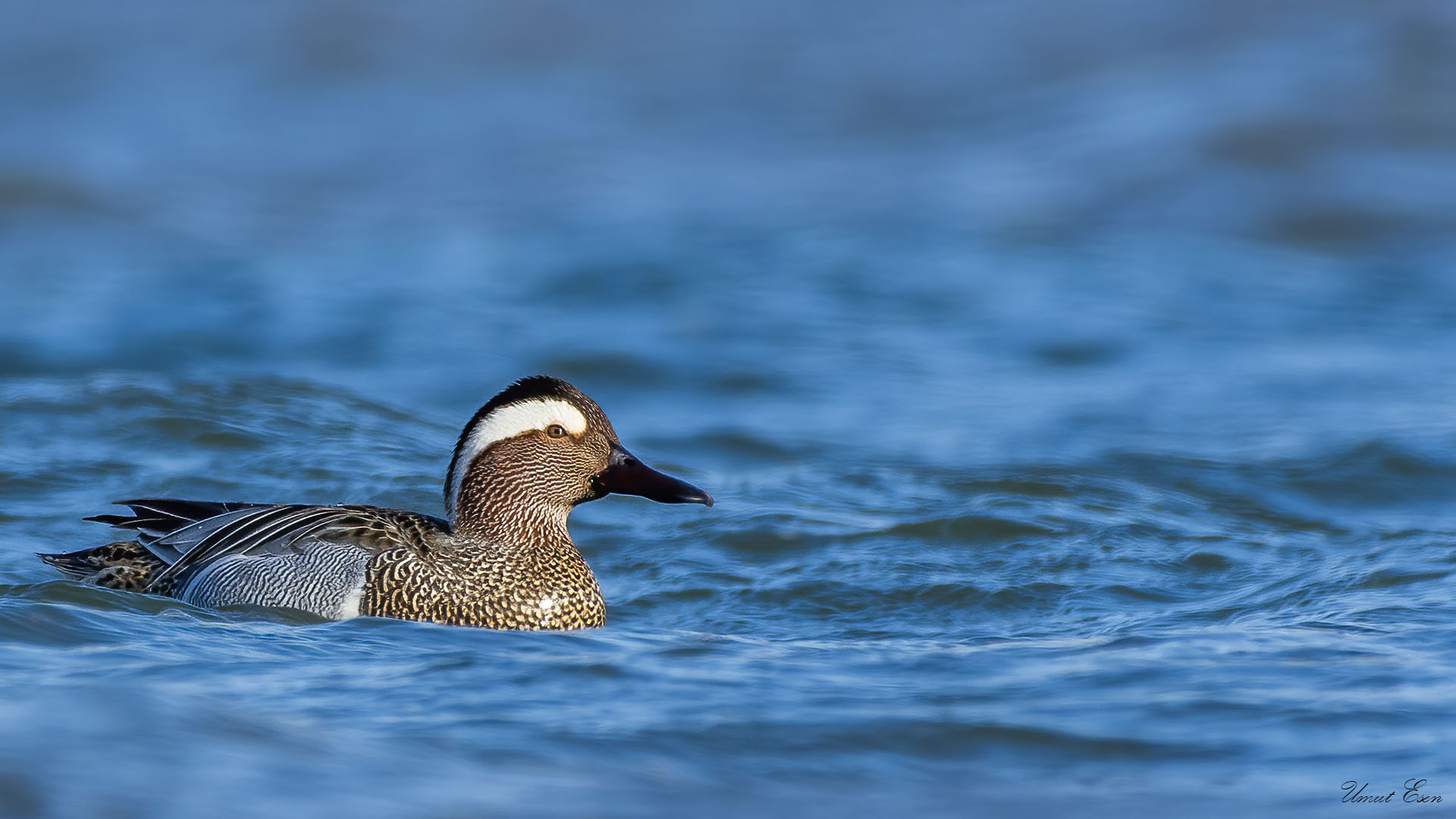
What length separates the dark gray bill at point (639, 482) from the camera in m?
7.78

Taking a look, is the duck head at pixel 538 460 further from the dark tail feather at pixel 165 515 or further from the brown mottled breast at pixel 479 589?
the dark tail feather at pixel 165 515

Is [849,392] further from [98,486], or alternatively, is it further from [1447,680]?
[1447,680]

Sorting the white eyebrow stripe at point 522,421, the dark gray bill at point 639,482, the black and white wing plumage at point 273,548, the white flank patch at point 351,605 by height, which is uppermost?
the white eyebrow stripe at point 522,421

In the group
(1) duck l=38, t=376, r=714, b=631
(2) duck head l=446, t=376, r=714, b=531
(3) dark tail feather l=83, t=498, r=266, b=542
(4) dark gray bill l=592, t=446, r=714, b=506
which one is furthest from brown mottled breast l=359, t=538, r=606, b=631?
(3) dark tail feather l=83, t=498, r=266, b=542

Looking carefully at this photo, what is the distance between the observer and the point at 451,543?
7801mm

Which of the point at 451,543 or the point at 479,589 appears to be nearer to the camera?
the point at 479,589

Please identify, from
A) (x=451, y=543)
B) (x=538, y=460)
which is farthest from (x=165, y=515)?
(x=538, y=460)

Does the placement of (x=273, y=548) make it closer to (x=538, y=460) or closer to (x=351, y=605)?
(x=351, y=605)

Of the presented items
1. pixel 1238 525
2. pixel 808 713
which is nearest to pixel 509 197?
pixel 1238 525

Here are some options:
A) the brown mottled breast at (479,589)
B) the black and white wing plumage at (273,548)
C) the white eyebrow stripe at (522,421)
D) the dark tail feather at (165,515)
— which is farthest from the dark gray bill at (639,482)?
the dark tail feather at (165,515)

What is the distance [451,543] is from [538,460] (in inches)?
20.3

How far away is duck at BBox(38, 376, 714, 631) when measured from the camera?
7535 mm

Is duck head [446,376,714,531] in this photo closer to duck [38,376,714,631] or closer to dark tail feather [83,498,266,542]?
duck [38,376,714,631]

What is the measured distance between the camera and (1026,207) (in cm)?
1684
